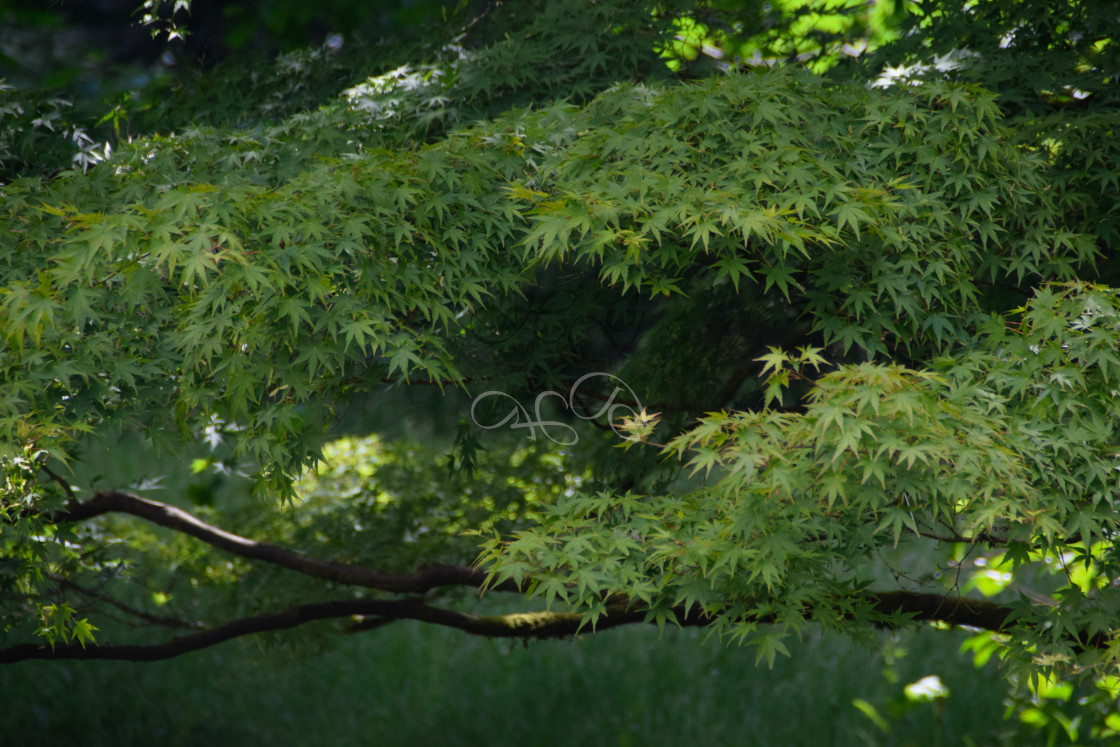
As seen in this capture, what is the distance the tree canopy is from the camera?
207 centimetres

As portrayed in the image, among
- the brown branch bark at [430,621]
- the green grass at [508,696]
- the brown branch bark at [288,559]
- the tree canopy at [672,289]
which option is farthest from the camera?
the green grass at [508,696]

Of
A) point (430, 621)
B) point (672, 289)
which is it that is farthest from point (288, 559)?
point (672, 289)

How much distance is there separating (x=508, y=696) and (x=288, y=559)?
11.1 ft

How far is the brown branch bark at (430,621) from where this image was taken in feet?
9.57

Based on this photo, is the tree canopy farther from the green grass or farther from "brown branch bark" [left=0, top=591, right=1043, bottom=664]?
the green grass

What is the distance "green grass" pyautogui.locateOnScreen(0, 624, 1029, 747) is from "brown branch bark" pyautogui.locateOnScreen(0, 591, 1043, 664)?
2.65 meters

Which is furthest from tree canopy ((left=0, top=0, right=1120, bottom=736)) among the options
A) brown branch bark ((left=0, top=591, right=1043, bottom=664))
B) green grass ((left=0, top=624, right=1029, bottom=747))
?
green grass ((left=0, top=624, right=1029, bottom=747))

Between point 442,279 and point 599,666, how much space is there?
5059 millimetres

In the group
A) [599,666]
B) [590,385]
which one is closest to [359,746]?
[599,666]

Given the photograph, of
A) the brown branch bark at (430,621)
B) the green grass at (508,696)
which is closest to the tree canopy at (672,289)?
the brown branch bark at (430,621)

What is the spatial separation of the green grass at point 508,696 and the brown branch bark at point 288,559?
262 centimetres

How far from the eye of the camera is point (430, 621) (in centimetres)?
354

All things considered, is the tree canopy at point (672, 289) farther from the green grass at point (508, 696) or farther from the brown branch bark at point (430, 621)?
the green grass at point (508, 696)

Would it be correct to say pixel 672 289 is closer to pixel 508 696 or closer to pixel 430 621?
pixel 430 621
